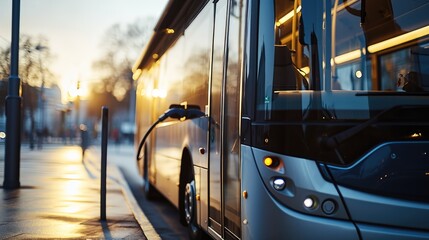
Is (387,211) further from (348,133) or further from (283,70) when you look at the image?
(283,70)

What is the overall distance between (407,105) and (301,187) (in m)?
0.95

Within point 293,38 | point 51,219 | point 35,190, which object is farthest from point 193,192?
Answer: point 35,190

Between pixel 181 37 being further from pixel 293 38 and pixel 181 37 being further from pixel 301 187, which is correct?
pixel 301 187

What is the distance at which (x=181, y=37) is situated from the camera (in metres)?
9.20

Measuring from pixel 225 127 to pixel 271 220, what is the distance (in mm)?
1419

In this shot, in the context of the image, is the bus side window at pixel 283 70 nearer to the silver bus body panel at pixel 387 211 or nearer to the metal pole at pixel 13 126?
the silver bus body panel at pixel 387 211

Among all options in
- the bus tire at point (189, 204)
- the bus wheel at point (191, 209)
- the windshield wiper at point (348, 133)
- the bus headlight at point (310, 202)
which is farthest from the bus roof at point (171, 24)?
the bus headlight at point (310, 202)

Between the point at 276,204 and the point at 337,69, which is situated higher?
the point at 337,69

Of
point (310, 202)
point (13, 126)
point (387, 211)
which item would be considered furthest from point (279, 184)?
point (13, 126)

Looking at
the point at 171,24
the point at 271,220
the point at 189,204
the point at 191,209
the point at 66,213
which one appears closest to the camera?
the point at 271,220

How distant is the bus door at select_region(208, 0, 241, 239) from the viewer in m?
5.19

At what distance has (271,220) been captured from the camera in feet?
14.4

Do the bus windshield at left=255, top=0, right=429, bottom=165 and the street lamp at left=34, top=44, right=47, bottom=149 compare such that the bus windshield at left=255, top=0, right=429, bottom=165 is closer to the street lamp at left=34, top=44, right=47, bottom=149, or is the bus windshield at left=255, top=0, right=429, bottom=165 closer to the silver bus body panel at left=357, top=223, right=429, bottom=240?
the silver bus body panel at left=357, top=223, right=429, bottom=240

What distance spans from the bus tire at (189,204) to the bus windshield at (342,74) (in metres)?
3.01
